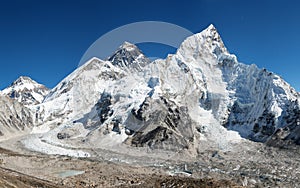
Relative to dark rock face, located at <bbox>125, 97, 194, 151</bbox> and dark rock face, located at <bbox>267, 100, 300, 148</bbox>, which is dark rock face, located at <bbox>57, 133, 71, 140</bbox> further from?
dark rock face, located at <bbox>267, 100, 300, 148</bbox>

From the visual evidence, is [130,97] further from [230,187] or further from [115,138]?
[230,187]

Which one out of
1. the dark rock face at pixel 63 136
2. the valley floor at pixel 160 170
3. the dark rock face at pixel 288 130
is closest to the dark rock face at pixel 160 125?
the valley floor at pixel 160 170

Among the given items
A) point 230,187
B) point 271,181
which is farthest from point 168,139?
point 230,187

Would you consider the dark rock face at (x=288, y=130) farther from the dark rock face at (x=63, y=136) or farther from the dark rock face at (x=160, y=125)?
the dark rock face at (x=63, y=136)

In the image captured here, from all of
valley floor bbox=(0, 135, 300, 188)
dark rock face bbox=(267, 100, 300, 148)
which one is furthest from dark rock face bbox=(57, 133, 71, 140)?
dark rock face bbox=(267, 100, 300, 148)

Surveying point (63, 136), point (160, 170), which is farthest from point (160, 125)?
point (160, 170)
